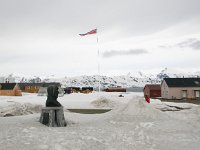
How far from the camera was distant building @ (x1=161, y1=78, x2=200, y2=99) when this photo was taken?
213 ft

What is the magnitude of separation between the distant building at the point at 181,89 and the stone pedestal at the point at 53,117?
158 feet

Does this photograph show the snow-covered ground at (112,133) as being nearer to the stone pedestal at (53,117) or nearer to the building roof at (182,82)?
the stone pedestal at (53,117)

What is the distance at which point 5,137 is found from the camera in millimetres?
15344

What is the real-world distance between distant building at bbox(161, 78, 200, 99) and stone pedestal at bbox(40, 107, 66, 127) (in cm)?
4802

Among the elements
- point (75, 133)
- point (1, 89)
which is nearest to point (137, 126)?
point (75, 133)

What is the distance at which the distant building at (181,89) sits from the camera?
64875mm

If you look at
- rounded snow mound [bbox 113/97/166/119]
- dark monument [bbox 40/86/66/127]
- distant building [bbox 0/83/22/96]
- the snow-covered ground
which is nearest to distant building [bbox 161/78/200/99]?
distant building [bbox 0/83/22/96]

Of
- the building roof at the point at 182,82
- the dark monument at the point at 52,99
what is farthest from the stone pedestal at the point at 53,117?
the building roof at the point at 182,82

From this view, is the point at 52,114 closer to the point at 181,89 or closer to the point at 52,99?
the point at 52,99

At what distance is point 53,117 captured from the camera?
1981cm

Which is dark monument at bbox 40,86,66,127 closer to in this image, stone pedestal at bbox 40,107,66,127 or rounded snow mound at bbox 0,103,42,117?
stone pedestal at bbox 40,107,66,127

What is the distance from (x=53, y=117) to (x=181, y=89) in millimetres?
49589

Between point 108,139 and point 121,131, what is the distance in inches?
82.5

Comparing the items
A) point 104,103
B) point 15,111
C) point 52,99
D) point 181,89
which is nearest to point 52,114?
point 52,99
